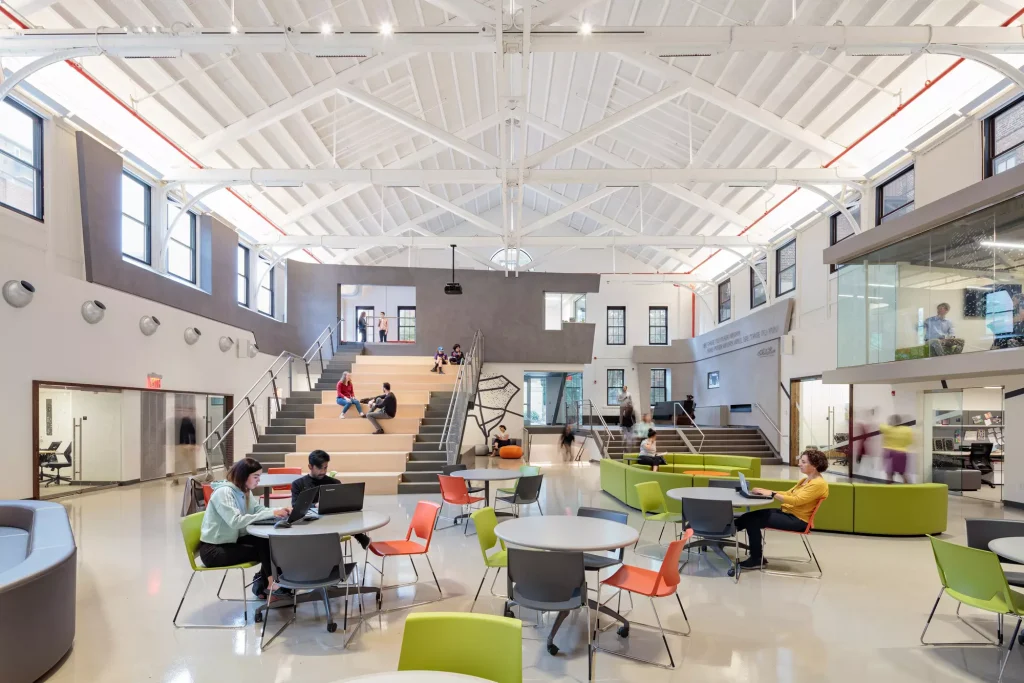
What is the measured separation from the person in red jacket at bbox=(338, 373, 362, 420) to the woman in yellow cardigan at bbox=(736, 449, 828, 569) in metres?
8.19

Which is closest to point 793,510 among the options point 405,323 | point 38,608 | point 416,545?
point 416,545

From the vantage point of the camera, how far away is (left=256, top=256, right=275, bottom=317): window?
664 inches

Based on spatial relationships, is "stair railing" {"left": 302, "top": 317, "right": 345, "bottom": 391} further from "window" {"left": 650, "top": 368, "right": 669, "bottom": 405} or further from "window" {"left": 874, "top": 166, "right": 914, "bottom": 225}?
"window" {"left": 874, "top": 166, "right": 914, "bottom": 225}

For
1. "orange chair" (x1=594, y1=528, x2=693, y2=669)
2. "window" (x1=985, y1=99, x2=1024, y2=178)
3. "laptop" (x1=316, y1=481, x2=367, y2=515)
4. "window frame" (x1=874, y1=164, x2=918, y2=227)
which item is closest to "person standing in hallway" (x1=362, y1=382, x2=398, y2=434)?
"laptop" (x1=316, y1=481, x2=367, y2=515)

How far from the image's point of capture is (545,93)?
1639cm

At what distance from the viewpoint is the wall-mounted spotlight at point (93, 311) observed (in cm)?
991

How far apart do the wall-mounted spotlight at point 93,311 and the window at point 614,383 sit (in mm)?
18795

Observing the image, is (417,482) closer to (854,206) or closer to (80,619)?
(80,619)

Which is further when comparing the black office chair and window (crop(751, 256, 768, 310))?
window (crop(751, 256, 768, 310))

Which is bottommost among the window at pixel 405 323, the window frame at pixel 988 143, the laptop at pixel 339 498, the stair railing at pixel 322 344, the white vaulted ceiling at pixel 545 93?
the laptop at pixel 339 498

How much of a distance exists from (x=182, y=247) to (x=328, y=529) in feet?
37.2

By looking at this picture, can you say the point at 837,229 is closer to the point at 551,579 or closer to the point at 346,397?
the point at 346,397

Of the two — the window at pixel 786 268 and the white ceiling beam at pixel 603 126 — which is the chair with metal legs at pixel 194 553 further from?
the window at pixel 786 268

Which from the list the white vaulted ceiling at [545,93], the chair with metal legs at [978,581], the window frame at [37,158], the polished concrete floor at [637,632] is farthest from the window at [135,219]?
the chair with metal legs at [978,581]
